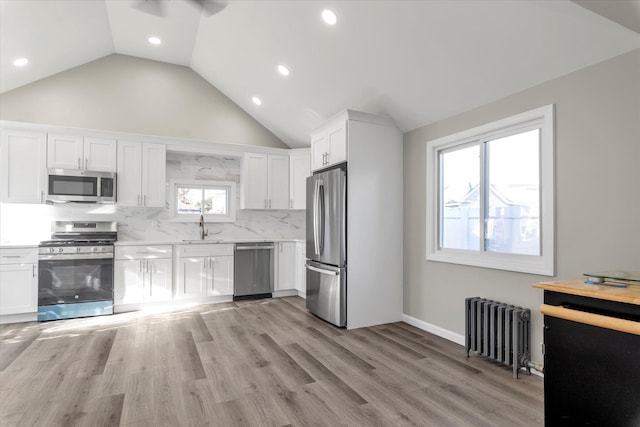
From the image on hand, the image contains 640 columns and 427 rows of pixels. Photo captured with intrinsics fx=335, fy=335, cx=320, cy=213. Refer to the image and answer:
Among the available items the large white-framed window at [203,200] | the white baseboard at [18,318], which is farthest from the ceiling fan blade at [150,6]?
the white baseboard at [18,318]

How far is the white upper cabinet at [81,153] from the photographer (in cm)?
449

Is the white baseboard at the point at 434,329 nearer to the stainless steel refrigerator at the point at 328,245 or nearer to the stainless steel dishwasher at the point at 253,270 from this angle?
the stainless steel refrigerator at the point at 328,245

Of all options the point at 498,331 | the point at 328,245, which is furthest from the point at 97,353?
the point at 498,331

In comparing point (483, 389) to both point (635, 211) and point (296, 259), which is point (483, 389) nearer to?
point (635, 211)

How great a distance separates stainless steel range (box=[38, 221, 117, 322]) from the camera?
4.19m

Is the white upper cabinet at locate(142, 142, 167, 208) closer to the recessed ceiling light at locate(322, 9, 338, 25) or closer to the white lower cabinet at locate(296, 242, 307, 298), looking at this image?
the white lower cabinet at locate(296, 242, 307, 298)

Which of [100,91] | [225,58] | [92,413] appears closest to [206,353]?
[92,413]

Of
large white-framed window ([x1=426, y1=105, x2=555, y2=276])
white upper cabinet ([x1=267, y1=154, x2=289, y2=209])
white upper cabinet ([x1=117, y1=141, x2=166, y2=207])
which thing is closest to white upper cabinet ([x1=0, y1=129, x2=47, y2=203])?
white upper cabinet ([x1=117, y1=141, x2=166, y2=207])

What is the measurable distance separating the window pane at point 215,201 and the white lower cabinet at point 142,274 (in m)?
1.14

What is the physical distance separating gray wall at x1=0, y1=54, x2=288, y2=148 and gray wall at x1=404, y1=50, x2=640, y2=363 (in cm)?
417

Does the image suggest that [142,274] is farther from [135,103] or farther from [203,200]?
[135,103]

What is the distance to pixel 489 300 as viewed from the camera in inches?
121

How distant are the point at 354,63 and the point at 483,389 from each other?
3.24m

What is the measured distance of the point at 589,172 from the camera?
2.41m
